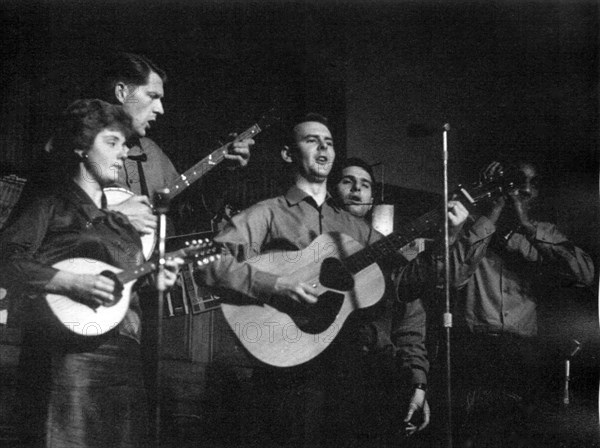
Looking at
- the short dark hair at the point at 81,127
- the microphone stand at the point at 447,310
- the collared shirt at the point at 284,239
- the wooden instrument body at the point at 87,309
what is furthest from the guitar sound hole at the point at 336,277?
the short dark hair at the point at 81,127

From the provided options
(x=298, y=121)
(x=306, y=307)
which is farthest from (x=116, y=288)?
(x=298, y=121)

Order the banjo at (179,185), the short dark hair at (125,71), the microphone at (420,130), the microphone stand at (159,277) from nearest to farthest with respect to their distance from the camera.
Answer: the microphone stand at (159,277), the banjo at (179,185), the short dark hair at (125,71), the microphone at (420,130)

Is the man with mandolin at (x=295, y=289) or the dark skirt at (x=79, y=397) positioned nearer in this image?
the dark skirt at (x=79, y=397)

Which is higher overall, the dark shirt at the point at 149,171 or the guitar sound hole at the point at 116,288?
the dark shirt at the point at 149,171

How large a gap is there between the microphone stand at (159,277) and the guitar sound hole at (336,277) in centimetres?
68

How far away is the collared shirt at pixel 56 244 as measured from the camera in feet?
9.07

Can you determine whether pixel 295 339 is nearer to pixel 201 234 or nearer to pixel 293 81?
pixel 201 234

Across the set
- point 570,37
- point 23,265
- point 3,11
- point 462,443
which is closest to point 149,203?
point 23,265

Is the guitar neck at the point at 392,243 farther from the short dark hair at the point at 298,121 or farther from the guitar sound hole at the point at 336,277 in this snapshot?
the short dark hair at the point at 298,121

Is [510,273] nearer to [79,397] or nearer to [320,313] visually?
[320,313]

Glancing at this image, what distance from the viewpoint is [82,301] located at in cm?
271

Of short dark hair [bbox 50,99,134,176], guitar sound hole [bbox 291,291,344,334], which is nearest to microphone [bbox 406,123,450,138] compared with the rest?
guitar sound hole [bbox 291,291,344,334]

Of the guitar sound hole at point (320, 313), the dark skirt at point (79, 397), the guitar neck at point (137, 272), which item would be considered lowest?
the dark skirt at point (79, 397)

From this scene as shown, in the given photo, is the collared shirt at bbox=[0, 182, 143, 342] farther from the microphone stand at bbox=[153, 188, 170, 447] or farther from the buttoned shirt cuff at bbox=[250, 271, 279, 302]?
the buttoned shirt cuff at bbox=[250, 271, 279, 302]
